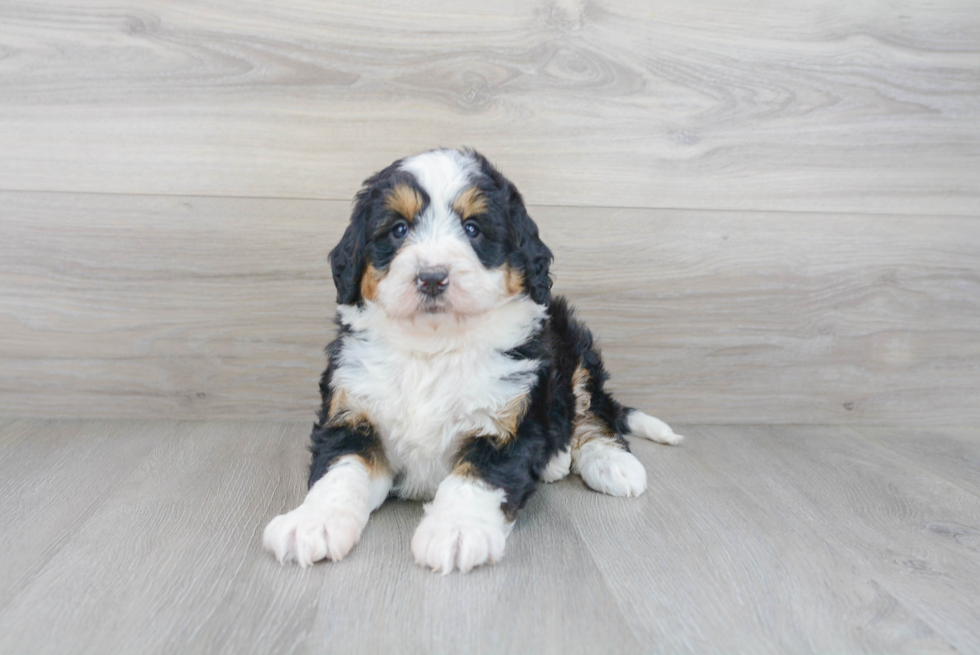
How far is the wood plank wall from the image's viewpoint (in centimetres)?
231

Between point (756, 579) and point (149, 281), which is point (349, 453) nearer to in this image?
point (756, 579)

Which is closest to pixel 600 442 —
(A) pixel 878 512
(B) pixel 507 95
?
(A) pixel 878 512

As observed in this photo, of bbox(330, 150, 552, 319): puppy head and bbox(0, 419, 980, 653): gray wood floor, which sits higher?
bbox(330, 150, 552, 319): puppy head

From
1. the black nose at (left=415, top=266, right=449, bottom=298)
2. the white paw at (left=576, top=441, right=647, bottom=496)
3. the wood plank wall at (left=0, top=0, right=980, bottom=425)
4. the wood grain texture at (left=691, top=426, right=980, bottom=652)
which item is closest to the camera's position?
the wood grain texture at (left=691, top=426, right=980, bottom=652)

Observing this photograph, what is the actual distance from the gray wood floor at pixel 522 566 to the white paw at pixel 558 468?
38mm

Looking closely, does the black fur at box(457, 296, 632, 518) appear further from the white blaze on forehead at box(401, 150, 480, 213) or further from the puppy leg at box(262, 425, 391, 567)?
the white blaze on forehead at box(401, 150, 480, 213)

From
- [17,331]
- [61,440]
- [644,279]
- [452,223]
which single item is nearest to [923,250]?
[644,279]

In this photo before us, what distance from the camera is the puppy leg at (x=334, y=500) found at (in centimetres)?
145

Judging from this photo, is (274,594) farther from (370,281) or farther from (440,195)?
(440,195)

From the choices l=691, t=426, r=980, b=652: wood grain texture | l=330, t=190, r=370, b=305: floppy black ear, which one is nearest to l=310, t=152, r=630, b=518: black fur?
l=330, t=190, r=370, b=305: floppy black ear

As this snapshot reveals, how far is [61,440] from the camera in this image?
2.26 meters

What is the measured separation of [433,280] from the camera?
59.4 inches

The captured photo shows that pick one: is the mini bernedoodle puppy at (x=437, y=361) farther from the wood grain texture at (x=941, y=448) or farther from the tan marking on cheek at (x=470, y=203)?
the wood grain texture at (x=941, y=448)

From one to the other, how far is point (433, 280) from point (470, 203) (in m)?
0.23
